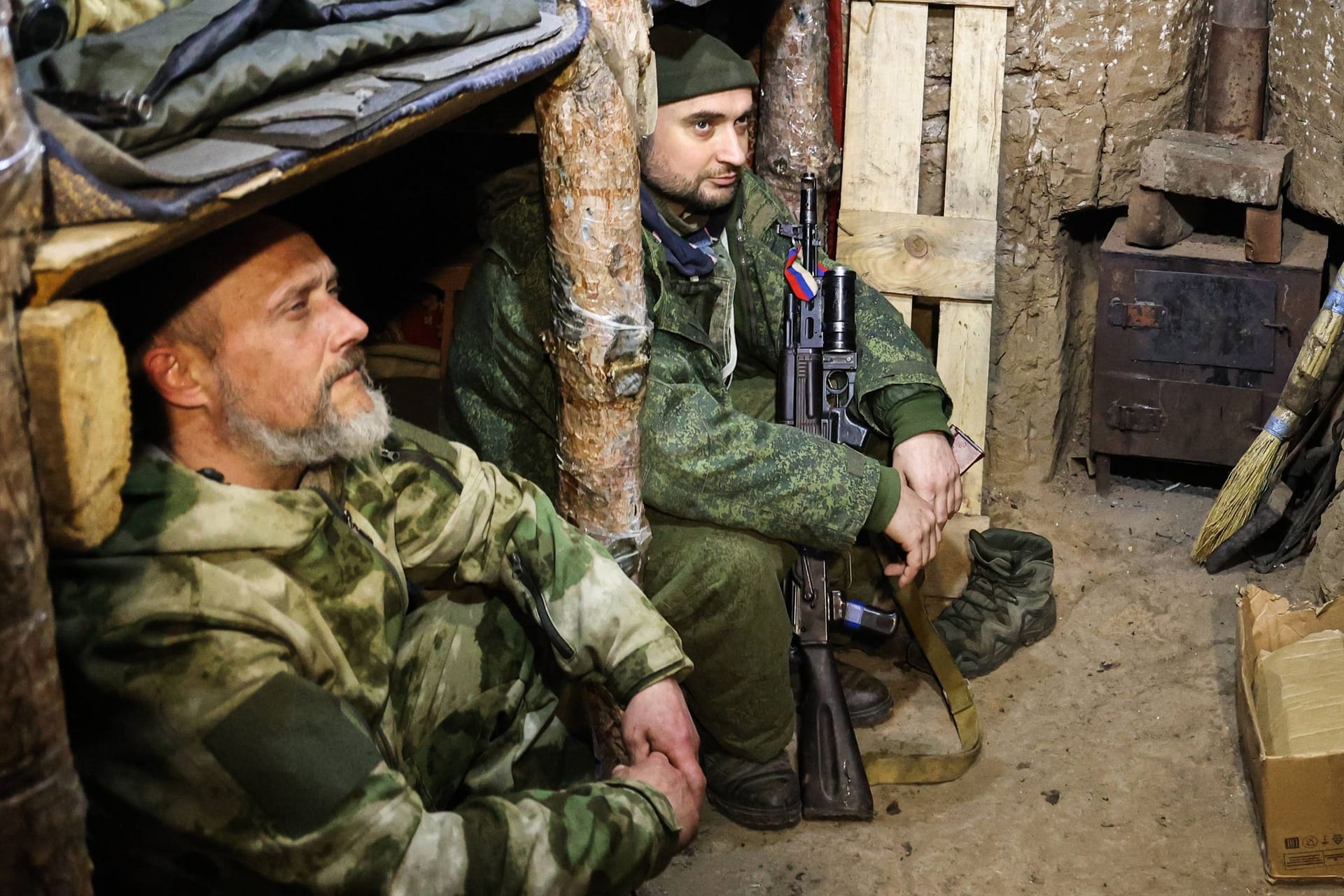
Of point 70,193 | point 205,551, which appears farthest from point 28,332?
point 205,551

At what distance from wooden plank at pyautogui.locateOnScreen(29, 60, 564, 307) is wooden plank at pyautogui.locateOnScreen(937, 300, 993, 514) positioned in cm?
253

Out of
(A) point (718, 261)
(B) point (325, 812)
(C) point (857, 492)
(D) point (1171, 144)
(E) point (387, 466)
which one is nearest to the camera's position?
(B) point (325, 812)

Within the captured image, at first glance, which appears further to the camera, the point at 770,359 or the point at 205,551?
the point at 770,359

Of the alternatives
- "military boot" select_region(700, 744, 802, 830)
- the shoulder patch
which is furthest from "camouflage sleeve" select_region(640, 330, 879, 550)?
the shoulder patch

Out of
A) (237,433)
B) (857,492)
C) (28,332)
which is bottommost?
(857,492)

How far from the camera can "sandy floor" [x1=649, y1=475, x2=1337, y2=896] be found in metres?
2.90

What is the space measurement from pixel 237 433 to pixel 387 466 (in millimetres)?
321

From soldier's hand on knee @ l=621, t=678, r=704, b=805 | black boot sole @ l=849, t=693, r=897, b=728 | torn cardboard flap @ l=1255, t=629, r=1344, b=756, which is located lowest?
black boot sole @ l=849, t=693, r=897, b=728

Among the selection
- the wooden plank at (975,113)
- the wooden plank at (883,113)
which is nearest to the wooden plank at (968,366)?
the wooden plank at (883,113)

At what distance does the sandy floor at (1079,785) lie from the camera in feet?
9.52

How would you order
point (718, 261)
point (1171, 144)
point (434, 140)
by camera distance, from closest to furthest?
1. point (718, 261)
2. point (434, 140)
3. point (1171, 144)

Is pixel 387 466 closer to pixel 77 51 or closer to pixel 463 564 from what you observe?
pixel 463 564

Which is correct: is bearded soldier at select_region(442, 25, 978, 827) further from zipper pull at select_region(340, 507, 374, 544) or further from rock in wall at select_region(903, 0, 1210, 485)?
rock in wall at select_region(903, 0, 1210, 485)

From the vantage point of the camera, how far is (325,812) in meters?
1.64
